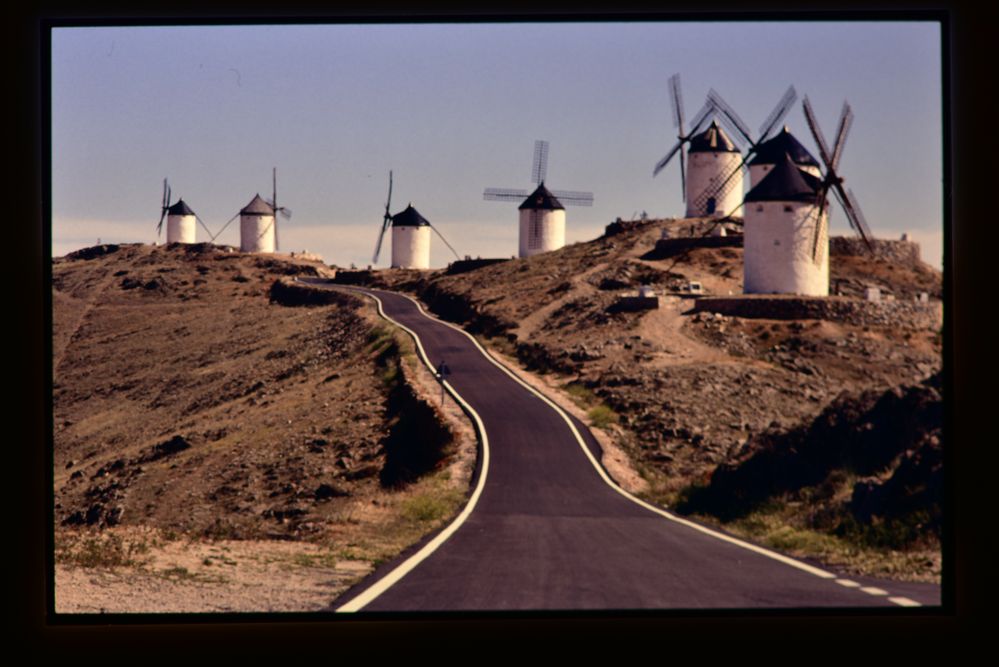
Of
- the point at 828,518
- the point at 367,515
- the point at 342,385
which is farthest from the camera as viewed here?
the point at 342,385

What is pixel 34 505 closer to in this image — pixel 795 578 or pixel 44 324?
pixel 44 324

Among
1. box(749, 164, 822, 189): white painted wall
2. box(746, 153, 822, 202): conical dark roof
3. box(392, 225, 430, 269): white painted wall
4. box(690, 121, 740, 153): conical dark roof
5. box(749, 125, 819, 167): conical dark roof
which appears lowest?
box(746, 153, 822, 202): conical dark roof

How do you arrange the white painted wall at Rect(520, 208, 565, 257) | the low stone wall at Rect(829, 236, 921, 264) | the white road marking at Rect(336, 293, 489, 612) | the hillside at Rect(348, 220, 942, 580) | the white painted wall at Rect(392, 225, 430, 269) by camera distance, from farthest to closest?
the white painted wall at Rect(392, 225, 430, 269) → the white painted wall at Rect(520, 208, 565, 257) → the low stone wall at Rect(829, 236, 921, 264) → the hillside at Rect(348, 220, 942, 580) → the white road marking at Rect(336, 293, 489, 612)

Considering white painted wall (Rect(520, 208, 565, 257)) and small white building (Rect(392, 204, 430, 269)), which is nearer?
white painted wall (Rect(520, 208, 565, 257))

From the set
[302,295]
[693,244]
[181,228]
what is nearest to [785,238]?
[693,244]

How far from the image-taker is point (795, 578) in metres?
13.6

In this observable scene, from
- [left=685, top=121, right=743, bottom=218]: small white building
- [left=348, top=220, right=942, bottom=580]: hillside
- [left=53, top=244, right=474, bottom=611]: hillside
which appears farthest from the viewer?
[left=685, top=121, right=743, bottom=218]: small white building

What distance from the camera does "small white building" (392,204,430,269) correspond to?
338 feet

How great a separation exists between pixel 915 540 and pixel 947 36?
826cm

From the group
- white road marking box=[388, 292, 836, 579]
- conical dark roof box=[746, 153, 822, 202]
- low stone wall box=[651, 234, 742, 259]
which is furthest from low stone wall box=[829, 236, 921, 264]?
white road marking box=[388, 292, 836, 579]

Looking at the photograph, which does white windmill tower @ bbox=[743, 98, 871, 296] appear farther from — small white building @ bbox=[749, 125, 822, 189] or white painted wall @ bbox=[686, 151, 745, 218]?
white painted wall @ bbox=[686, 151, 745, 218]

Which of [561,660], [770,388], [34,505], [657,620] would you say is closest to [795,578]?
[657,620]

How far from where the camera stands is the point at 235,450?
122 feet

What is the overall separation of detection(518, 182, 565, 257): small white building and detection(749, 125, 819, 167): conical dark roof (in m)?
24.7
